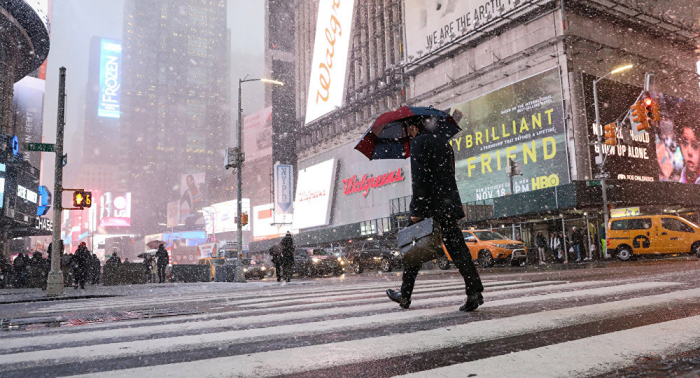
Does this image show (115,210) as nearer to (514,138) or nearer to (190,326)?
(514,138)

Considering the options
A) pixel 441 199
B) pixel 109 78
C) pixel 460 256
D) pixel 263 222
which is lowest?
pixel 460 256

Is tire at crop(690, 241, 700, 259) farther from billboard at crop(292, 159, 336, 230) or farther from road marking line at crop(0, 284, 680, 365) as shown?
billboard at crop(292, 159, 336, 230)

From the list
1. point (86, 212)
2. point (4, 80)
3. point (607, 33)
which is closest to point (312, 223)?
point (4, 80)

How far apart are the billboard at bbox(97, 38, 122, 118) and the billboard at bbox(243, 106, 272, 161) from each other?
26.3 m

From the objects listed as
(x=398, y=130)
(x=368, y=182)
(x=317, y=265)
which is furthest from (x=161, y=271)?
(x=398, y=130)

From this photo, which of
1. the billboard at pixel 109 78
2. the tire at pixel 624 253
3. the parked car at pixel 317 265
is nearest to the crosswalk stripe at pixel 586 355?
the tire at pixel 624 253

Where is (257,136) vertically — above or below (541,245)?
above

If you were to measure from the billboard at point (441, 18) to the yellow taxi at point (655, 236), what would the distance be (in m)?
15.8

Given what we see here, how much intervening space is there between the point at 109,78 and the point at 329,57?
72.1m

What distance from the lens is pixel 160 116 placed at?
186250 millimetres

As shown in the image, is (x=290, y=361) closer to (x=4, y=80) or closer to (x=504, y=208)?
(x=504, y=208)

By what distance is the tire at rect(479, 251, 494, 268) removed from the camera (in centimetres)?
1941

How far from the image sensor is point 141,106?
7451 inches

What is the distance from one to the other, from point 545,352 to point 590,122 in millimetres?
27971
